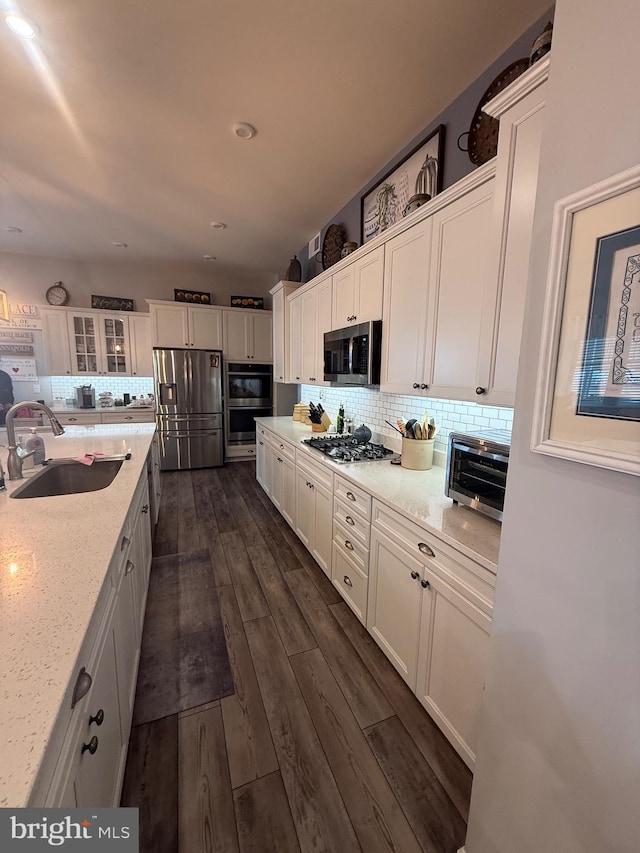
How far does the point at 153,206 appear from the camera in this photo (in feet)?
11.0

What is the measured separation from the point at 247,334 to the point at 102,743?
5.04 meters

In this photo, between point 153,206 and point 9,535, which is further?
point 153,206

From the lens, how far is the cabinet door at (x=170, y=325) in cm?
490

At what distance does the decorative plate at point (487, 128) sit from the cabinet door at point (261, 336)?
4018 mm

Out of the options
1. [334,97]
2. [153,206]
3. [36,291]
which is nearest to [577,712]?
[334,97]

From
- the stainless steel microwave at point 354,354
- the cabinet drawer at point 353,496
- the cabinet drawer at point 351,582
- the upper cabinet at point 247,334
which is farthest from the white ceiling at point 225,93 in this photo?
the cabinet drawer at point 351,582

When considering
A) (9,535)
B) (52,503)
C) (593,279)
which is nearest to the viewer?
(593,279)

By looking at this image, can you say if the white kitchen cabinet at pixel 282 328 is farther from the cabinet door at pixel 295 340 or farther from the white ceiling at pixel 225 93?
the white ceiling at pixel 225 93

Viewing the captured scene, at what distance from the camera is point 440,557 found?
1351 mm

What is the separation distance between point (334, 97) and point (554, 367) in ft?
7.20

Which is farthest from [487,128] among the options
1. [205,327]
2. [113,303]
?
[113,303]

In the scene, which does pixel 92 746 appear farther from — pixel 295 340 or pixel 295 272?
pixel 295 272

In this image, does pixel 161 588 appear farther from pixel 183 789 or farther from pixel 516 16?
pixel 516 16

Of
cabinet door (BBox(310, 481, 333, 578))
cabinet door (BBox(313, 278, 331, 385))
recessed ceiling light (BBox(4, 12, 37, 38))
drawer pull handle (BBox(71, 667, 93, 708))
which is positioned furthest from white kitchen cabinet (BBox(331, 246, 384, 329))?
drawer pull handle (BBox(71, 667, 93, 708))
